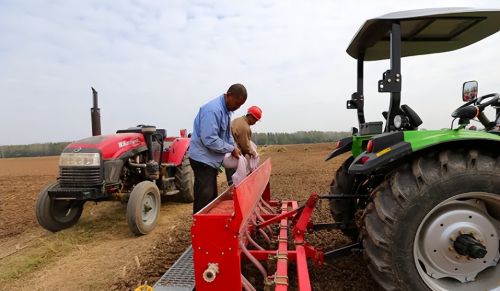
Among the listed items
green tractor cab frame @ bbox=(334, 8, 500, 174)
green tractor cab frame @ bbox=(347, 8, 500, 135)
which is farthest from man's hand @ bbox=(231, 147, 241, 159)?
green tractor cab frame @ bbox=(347, 8, 500, 135)

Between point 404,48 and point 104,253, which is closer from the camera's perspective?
point 404,48

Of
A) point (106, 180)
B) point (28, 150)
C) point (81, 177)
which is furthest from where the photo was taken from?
point (28, 150)

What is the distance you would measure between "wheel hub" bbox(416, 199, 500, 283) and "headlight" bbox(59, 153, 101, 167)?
157 inches

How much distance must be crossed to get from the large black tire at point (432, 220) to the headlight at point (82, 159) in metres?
3.74

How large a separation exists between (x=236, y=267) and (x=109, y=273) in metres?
1.85

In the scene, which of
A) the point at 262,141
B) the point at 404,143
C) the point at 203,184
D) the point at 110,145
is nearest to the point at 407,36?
the point at 404,143

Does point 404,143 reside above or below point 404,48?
below

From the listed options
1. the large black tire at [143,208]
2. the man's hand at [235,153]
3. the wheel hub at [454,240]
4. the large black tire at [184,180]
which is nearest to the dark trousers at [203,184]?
the man's hand at [235,153]

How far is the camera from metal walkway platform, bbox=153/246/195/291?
2.36 metres

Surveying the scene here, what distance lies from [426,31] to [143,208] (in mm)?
3867

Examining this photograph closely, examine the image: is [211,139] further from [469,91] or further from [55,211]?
[55,211]

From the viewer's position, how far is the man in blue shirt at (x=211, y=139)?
3.44m

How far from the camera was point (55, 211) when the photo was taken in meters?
4.83

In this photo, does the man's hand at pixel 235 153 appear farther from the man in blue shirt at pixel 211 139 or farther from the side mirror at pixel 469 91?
the side mirror at pixel 469 91
